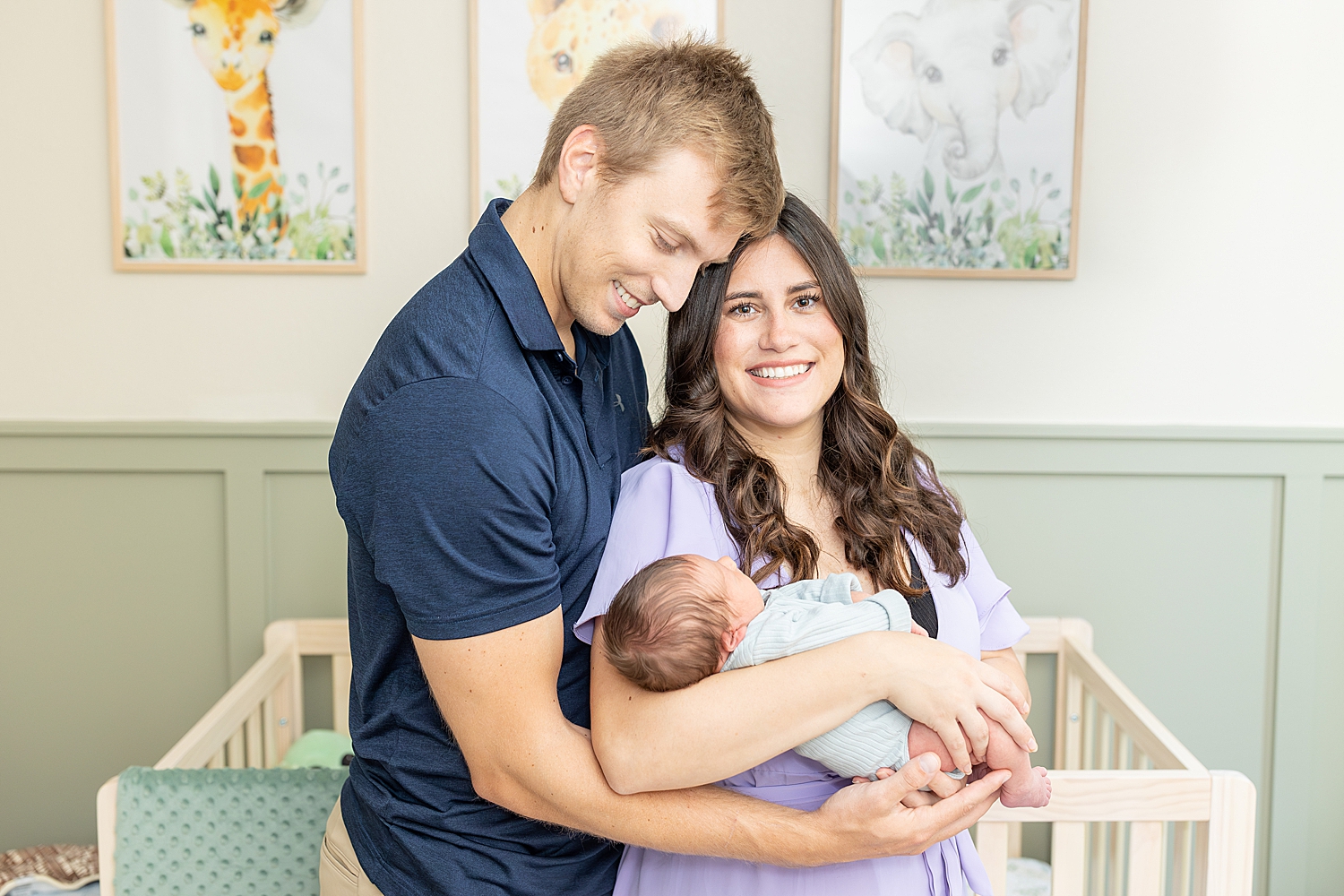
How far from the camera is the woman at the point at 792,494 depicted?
118 centimetres

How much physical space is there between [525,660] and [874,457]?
66 centimetres

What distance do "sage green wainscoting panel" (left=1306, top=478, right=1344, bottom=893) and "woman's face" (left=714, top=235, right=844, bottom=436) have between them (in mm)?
1646

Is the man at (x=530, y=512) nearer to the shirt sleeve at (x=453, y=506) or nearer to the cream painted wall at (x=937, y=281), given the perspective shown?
the shirt sleeve at (x=453, y=506)

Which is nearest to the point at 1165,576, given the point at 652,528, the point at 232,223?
the point at 652,528

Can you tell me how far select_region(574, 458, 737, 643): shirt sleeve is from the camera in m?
1.13

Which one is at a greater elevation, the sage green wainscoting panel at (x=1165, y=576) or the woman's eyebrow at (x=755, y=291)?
the woman's eyebrow at (x=755, y=291)

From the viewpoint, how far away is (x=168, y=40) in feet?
6.79

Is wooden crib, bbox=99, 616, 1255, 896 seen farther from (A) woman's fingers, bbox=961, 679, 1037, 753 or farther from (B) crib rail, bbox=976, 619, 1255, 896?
(A) woman's fingers, bbox=961, 679, 1037, 753

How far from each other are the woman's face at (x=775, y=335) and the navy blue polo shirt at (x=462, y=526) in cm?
19

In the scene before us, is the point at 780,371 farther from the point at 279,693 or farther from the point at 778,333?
the point at 279,693

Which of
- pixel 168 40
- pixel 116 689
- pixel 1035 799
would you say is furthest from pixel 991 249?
pixel 116 689

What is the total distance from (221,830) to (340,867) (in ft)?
1.30

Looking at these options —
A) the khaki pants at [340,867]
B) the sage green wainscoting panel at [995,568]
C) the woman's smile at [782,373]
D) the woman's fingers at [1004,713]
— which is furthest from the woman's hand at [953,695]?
the sage green wainscoting panel at [995,568]

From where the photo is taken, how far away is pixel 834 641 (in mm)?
1083
